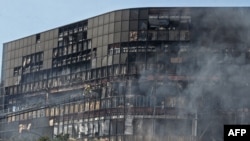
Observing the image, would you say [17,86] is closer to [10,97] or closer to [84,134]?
[10,97]

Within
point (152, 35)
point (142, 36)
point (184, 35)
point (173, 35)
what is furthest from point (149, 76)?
point (184, 35)

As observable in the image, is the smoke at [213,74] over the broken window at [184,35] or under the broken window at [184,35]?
under

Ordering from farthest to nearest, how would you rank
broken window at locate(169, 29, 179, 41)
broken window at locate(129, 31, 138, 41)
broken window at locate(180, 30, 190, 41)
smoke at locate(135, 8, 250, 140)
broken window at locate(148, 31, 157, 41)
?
broken window at locate(129, 31, 138, 41) < broken window at locate(148, 31, 157, 41) < broken window at locate(169, 29, 179, 41) < broken window at locate(180, 30, 190, 41) < smoke at locate(135, 8, 250, 140)

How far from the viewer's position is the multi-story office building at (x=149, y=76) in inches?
3371

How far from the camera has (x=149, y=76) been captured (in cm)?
9038

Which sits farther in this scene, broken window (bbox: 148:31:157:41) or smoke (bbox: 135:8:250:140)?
broken window (bbox: 148:31:157:41)

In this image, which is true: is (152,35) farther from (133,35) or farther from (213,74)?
(213,74)

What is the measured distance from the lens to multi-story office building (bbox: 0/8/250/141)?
85.6 meters

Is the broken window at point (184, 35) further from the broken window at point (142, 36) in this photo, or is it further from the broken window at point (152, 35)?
the broken window at point (142, 36)

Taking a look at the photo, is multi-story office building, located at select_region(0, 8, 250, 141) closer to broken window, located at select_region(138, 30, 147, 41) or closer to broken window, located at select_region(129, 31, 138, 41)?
broken window, located at select_region(129, 31, 138, 41)

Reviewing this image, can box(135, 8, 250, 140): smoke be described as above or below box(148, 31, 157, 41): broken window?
below

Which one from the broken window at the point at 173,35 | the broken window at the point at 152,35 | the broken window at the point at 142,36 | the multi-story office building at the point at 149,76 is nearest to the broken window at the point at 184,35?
the multi-story office building at the point at 149,76

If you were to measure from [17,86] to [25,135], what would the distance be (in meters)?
12.9

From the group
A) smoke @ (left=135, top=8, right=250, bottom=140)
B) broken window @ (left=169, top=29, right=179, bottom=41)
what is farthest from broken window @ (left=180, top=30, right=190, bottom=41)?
smoke @ (left=135, top=8, right=250, bottom=140)
